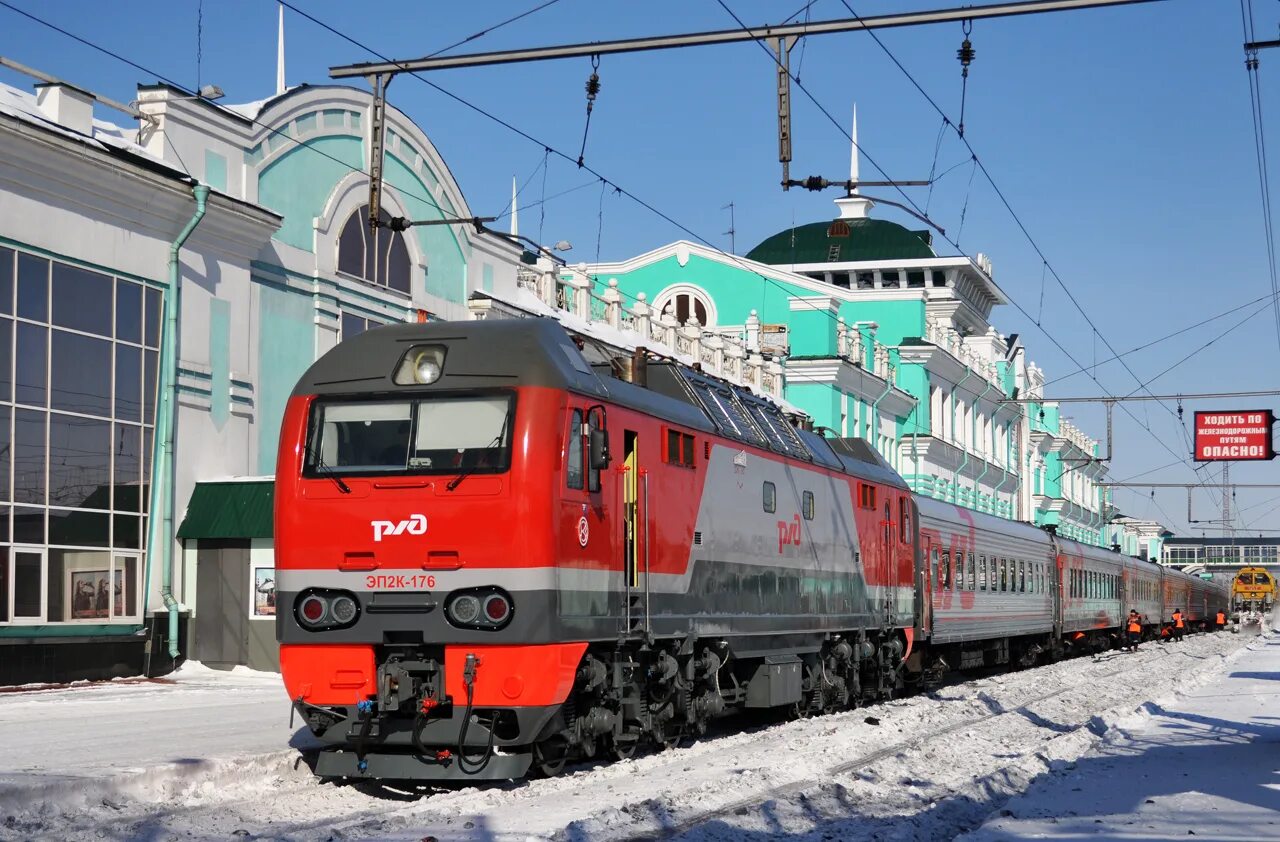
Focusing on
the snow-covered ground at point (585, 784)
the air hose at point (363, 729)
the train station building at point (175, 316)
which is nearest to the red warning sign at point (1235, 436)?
the train station building at point (175, 316)

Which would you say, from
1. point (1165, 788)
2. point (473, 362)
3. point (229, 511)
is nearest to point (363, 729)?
point (473, 362)

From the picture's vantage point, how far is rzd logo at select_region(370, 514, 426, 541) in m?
13.4

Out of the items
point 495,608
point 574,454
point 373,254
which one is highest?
point 373,254

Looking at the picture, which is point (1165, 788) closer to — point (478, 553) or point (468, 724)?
point (468, 724)

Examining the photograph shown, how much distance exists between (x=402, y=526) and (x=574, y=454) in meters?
1.53

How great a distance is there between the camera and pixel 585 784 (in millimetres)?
13516

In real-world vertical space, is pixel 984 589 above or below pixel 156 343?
below

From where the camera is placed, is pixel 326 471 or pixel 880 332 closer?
pixel 326 471

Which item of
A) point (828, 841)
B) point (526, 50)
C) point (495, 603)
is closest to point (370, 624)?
point (495, 603)

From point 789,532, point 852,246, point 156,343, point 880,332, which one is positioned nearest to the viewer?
point 789,532

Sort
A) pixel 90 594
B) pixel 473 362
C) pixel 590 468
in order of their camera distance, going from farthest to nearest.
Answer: pixel 90 594
pixel 590 468
pixel 473 362

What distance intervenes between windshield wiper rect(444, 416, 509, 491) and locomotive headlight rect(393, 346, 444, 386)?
807mm

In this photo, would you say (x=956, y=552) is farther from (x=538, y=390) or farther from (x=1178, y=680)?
(x=538, y=390)

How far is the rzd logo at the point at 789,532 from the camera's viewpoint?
19266mm
